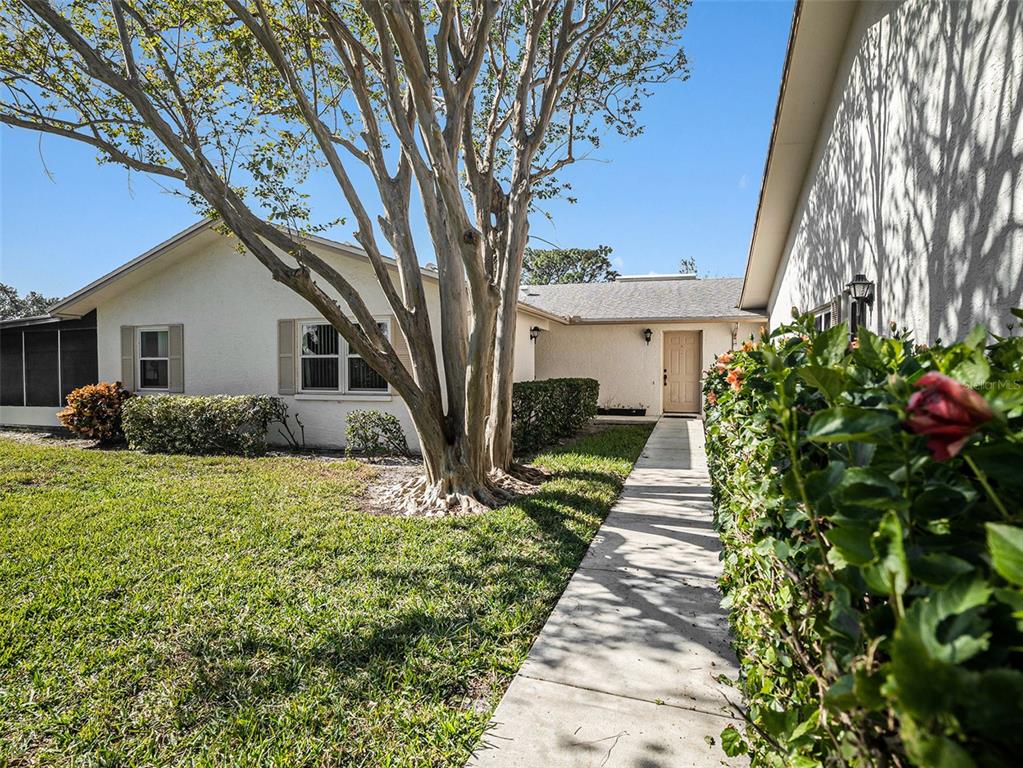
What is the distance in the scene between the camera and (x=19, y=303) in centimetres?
5100

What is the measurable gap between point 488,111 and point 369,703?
9.05m

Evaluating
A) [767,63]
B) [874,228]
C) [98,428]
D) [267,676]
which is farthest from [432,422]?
[98,428]

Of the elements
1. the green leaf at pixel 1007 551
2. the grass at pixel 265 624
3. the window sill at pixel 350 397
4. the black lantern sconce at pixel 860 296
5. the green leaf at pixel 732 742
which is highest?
the black lantern sconce at pixel 860 296

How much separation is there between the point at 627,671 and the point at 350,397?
8.76 metres

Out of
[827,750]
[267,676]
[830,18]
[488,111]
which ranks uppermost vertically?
[488,111]

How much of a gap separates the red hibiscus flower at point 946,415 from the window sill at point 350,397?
1011 cm

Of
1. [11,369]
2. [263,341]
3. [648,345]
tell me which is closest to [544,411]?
[263,341]

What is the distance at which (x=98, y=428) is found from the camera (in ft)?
38.6

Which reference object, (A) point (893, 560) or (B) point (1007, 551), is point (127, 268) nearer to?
(A) point (893, 560)

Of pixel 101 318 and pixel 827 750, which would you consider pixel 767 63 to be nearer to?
pixel 827 750

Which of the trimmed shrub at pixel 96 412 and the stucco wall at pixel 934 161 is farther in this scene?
the trimmed shrub at pixel 96 412

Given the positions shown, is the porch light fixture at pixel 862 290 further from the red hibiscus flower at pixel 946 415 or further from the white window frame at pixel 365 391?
the white window frame at pixel 365 391

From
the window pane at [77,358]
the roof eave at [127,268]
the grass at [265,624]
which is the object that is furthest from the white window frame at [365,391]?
the window pane at [77,358]

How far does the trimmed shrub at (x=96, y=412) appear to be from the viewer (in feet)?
38.5
